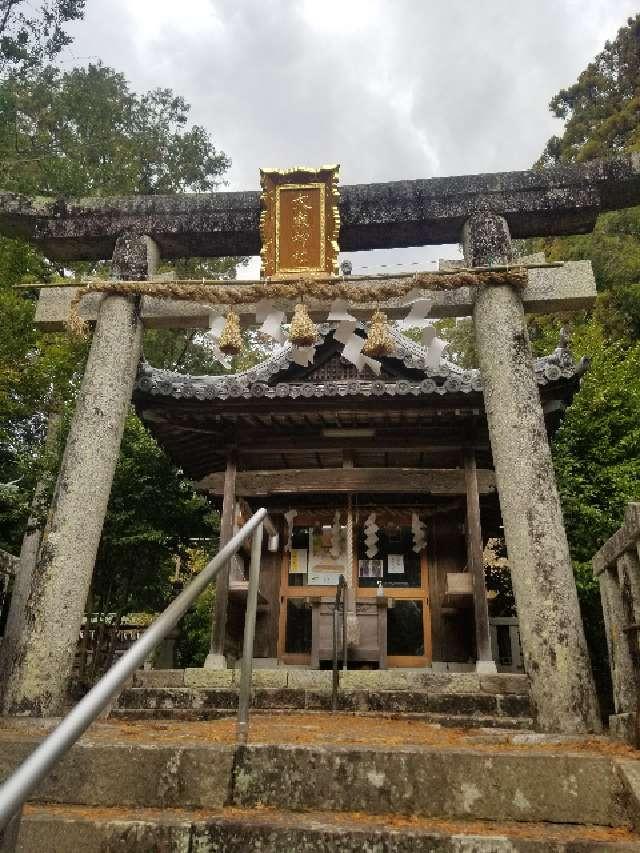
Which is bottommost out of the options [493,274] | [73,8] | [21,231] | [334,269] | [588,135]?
[493,274]

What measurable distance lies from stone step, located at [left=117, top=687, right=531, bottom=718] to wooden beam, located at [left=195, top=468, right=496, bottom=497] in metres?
3.81

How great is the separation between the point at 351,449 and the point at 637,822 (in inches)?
327

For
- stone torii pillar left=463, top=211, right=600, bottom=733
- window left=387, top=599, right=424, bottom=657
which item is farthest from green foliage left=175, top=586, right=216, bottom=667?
stone torii pillar left=463, top=211, right=600, bottom=733

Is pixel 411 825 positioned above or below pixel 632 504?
below

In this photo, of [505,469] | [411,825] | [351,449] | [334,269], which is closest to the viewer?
[411,825]

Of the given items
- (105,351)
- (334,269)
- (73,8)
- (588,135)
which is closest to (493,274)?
(334,269)

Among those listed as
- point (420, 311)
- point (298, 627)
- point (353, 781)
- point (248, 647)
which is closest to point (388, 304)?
point (420, 311)

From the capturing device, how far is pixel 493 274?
19.6 ft

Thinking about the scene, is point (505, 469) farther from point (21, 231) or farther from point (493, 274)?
point (21, 231)

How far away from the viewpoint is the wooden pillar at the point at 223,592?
8703 mm

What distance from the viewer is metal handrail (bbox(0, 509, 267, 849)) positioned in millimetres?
1281

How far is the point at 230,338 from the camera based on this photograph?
6156 millimetres

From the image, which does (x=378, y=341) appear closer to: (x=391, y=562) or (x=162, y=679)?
(x=162, y=679)

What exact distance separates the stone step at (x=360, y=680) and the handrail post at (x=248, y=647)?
3.68m
